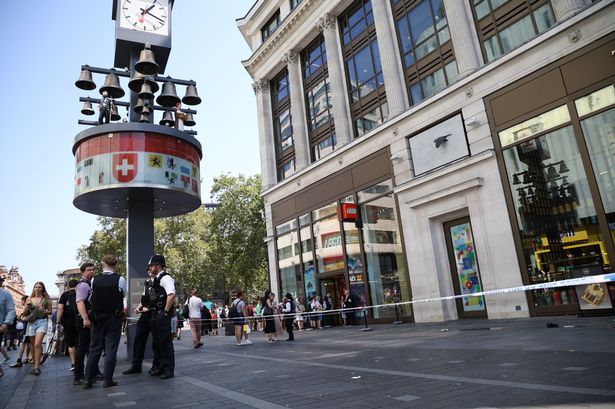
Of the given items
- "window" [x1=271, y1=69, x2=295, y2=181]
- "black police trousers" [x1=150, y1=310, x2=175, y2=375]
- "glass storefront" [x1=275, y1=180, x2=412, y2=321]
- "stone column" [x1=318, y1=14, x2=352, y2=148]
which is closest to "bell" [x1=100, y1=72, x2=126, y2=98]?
"black police trousers" [x1=150, y1=310, x2=175, y2=375]

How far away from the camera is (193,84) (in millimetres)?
12320

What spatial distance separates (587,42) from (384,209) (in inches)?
381

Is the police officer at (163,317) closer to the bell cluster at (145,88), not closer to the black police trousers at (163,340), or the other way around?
the black police trousers at (163,340)

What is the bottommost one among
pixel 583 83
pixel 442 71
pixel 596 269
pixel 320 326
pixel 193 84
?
pixel 320 326

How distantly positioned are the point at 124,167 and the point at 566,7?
14.2m

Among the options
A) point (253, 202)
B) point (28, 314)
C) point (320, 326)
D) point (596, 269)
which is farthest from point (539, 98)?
point (253, 202)

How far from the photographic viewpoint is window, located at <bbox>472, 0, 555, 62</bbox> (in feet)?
47.0

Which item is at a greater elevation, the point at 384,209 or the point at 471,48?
the point at 471,48

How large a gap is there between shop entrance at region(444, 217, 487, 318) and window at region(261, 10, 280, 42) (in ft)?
59.8

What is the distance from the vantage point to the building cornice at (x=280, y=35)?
961 inches

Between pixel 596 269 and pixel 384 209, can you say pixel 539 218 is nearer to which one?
pixel 596 269

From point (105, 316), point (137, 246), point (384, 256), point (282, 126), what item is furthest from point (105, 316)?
point (282, 126)

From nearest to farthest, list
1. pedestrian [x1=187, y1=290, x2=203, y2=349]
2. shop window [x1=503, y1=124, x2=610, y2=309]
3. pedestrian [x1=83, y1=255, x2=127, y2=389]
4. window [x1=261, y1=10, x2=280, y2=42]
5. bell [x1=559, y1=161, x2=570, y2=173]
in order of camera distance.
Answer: pedestrian [x1=83, y1=255, x2=127, y2=389] → shop window [x1=503, y1=124, x2=610, y2=309] → bell [x1=559, y1=161, x2=570, y2=173] → pedestrian [x1=187, y1=290, x2=203, y2=349] → window [x1=261, y1=10, x2=280, y2=42]

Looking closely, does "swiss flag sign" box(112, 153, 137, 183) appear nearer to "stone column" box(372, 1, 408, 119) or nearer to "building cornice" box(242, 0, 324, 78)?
"stone column" box(372, 1, 408, 119)
